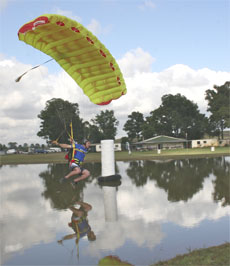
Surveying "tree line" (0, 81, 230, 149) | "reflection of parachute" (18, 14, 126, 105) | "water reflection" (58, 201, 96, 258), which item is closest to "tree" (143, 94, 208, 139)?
"tree line" (0, 81, 230, 149)

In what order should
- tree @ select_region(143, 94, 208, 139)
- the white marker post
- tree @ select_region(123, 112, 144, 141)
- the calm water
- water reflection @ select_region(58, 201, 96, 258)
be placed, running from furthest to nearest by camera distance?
tree @ select_region(123, 112, 144, 141) < tree @ select_region(143, 94, 208, 139) < the white marker post < water reflection @ select_region(58, 201, 96, 258) < the calm water

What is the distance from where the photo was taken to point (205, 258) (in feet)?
14.2

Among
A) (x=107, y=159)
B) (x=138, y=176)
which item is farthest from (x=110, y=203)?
(x=138, y=176)

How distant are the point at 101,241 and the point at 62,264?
1029 millimetres

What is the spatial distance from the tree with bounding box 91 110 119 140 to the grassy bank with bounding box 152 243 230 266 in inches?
3063

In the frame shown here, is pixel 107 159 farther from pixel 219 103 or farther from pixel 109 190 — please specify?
pixel 219 103

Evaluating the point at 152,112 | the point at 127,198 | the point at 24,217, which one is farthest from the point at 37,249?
the point at 152,112

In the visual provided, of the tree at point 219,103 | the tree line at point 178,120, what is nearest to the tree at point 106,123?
the tree line at point 178,120

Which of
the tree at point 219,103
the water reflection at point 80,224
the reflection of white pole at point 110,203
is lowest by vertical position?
the reflection of white pole at point 110,203

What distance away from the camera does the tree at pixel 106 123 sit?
83.4 meters

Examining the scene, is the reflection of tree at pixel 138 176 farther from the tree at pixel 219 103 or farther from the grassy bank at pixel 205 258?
the tree at pixel 219 103

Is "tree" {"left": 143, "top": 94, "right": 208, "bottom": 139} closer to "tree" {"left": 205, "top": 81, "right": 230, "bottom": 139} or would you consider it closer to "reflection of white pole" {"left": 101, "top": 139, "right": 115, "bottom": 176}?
"tree" {"left": 205, "top": 81, "right": 230, "bottom": 139}

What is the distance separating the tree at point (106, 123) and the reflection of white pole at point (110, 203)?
7135 centimetres

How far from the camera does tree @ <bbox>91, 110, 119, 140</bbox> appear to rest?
83.4m
